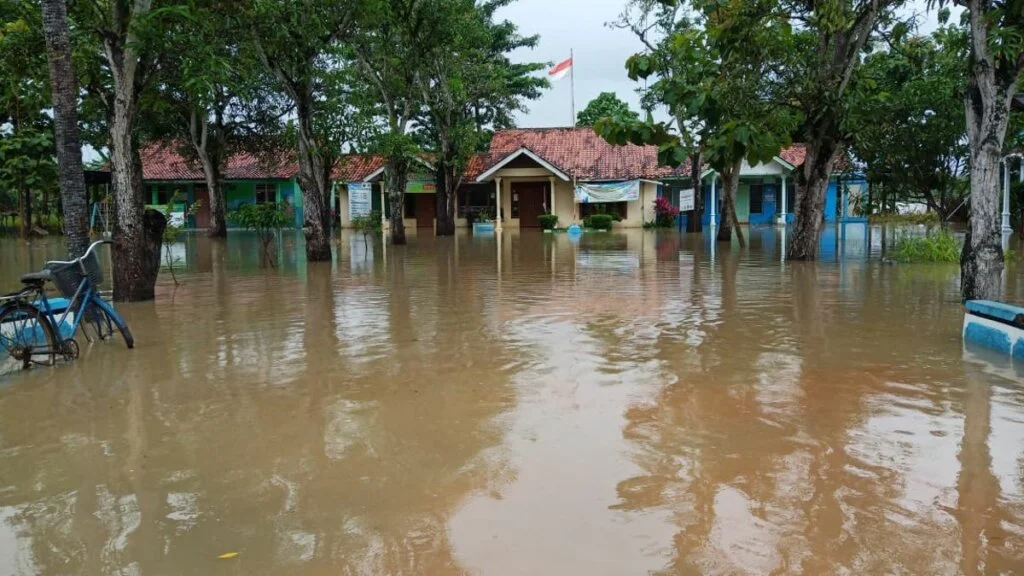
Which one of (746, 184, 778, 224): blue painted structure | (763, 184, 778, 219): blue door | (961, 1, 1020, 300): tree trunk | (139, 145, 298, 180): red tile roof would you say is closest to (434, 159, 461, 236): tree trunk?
(139, 145, 298, 180): red tile roof

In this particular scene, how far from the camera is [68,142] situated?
30.9ft

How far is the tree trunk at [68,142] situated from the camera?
9258mm

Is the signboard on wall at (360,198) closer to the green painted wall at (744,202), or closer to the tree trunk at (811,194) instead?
the green painted wall at (744,202)

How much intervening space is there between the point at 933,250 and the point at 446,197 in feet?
67.6

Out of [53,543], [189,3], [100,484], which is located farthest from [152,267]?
[53,543]

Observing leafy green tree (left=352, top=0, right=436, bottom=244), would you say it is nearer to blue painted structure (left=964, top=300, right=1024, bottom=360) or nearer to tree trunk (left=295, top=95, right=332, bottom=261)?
tree trunk (left=295, top=95, right=332, bottom=261)

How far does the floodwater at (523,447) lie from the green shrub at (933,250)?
285 inches

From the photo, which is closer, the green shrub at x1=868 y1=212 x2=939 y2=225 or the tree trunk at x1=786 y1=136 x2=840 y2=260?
the tree trunk at x1=786 y1=136 x2=840 y2=260

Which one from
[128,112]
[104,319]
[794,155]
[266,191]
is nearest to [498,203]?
[794,155]

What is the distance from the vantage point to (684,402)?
18.3ft

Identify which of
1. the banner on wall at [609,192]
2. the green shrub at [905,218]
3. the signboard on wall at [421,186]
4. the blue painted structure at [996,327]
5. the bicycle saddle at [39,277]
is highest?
the signboard on wall at [421,186]

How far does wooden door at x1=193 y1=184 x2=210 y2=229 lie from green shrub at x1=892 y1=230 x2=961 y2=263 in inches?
1386

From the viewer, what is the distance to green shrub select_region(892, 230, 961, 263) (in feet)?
51.5

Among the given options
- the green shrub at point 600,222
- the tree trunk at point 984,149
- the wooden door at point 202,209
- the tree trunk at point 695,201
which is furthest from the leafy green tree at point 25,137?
the green shrub at point 600,222
